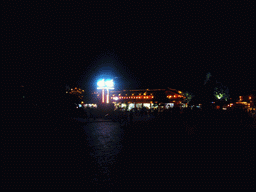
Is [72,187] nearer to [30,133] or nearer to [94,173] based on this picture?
[94,173]

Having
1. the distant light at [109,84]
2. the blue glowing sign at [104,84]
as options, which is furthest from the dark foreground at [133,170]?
the distant light at [109,84]

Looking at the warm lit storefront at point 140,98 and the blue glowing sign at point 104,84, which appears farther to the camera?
the warm lit storefront at point 140,98

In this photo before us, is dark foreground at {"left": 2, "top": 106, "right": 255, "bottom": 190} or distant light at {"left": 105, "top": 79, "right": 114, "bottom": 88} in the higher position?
distant light at {"left": 105, "top": 79, "right": 114, "bottom": 88}

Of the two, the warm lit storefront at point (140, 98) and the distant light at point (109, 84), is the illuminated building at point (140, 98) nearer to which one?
the warm lit storefront at point (140, 98)

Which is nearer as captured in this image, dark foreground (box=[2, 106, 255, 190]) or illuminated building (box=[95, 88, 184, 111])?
dark foreground (box=[2, 106, 255, 190])

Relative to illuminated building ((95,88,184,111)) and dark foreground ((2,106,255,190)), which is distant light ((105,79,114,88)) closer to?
illuminated building ((95,88,184,111))

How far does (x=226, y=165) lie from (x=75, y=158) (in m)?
4.32

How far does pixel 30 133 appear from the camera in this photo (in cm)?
1073

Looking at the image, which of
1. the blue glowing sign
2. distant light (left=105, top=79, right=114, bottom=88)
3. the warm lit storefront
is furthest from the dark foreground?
the warm lit storefront

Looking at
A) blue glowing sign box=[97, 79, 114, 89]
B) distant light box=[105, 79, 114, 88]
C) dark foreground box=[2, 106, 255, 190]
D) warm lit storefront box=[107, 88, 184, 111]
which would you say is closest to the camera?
dark foreground box=[2, 106, 255, 190]

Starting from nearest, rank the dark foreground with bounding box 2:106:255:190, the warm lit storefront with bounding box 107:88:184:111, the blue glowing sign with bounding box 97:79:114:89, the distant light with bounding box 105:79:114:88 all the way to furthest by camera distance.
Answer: the dark foreground with bounding box 2:106:255:190 < the blue glowing sign with bounding box 97:79:114:89 < the distant light with bounding box 105:79:114:88 < the warm lit storefront with bounding box 107:88:184:111

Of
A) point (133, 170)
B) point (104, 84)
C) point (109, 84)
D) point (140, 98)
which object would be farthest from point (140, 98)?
point (133, 170)

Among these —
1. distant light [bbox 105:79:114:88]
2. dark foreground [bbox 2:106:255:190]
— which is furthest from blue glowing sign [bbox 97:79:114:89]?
dark foreground [bbox 2:106:255:190]

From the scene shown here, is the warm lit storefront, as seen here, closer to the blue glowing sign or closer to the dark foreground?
the blue glowing sign
